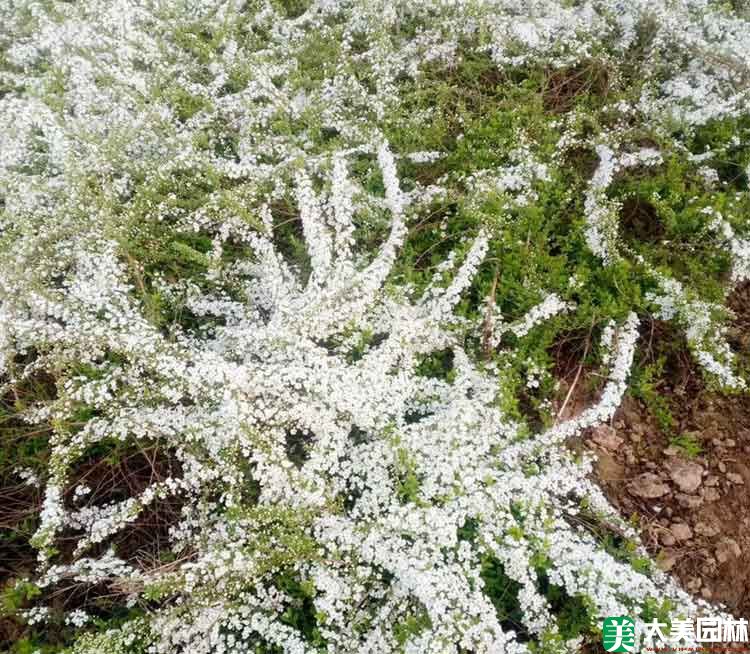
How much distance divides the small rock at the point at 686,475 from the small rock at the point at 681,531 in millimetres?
176

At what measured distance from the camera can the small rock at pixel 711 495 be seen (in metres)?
2.89

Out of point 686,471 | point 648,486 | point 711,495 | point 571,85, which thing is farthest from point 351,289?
point 571,85

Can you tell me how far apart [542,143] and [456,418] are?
2050 mm

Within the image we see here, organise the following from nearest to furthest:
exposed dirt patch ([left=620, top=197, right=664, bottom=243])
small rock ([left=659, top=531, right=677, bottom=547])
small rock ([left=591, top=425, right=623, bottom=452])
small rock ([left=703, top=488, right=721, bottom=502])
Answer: small rock ([left=659, top=531, right=677, bottom=547]) < small rock ([left=703, top=488, right=721, bottom=502]) < small rock ([left=591, top=425, right=623, bottom=452]) < exposed dirt patch ([left=620, top=197, right=664, bottom=243])

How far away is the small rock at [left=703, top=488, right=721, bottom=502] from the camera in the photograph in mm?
2887

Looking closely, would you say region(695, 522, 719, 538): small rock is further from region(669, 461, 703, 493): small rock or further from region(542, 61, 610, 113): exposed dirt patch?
region(542, 61, 610, 113): exposed dirt patch

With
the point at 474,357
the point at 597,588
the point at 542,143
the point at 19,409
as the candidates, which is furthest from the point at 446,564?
the point at 542,143

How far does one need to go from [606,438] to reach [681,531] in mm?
508

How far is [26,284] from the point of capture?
294cm

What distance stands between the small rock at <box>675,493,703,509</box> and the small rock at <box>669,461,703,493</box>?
0.03 m

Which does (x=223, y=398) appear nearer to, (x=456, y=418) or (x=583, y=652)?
(x=456, y=418)

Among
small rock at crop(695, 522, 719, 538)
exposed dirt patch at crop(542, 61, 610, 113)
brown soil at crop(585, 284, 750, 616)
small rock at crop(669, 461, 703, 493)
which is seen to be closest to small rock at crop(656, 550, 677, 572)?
brown soil at crop(585, 284, 750, 616)

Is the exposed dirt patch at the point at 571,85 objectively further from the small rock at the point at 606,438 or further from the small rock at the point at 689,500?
the small rock at the point at 689,500

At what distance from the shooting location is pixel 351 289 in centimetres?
289
